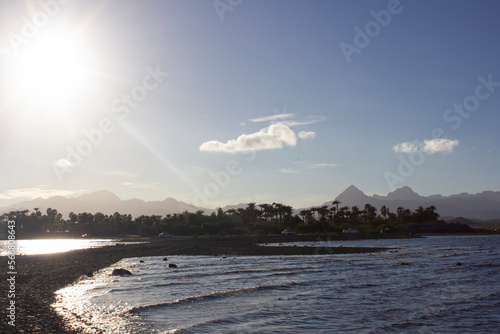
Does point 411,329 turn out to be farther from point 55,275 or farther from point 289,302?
point 55,275

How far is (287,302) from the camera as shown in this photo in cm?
2173

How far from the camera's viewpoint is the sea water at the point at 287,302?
16.5 metres

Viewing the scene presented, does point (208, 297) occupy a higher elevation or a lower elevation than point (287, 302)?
higher

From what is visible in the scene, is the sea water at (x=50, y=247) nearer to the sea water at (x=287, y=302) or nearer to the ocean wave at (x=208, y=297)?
the sea water at (x=287, y=302)

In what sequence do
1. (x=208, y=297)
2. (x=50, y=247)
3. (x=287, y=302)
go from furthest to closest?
(x=50, y=247) < (x=208, y=297) < (x=287, y=302)

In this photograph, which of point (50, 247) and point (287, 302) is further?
point (50, 247)

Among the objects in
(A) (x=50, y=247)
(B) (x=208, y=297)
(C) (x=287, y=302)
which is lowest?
(A) (x=50, y=247)

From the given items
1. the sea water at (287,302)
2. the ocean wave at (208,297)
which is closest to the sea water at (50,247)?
the sea water at (287,302)

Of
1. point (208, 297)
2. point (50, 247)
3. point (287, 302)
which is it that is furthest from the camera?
point (50, 247)

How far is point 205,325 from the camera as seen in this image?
1664 cm

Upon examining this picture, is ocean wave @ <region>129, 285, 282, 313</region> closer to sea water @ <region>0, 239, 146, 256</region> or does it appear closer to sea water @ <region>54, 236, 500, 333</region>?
sea water @ <region>54, 236, 500, 333</region>

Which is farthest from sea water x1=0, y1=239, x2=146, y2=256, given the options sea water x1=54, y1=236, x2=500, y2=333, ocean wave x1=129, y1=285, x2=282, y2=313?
ocean wave x1=129, y1=285, x2=282, y2=313

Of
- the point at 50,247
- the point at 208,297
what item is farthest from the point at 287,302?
the point at 50,247

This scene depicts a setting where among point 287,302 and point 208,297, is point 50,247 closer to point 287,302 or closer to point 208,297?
point 208,297
